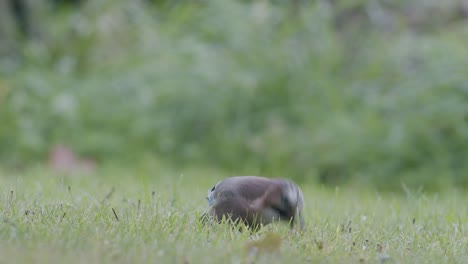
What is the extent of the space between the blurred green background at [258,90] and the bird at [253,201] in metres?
4.75

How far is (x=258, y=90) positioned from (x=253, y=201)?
19.3 ft

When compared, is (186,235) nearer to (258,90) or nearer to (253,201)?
(253,201)

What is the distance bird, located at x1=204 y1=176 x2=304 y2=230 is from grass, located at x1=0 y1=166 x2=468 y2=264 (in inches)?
3.6

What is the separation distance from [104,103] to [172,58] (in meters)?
1.21

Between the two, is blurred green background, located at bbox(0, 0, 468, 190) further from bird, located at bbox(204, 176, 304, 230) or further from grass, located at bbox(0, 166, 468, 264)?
bird, located at bbox(204, 176, 304, 230)

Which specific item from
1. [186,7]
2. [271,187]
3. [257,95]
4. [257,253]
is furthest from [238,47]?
[257,253]

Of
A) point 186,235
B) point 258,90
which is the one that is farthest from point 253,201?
point 258,90

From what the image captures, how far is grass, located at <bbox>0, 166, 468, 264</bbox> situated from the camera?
3.14m

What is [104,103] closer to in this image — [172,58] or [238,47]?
[172,58]

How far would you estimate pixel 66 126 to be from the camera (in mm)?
9609

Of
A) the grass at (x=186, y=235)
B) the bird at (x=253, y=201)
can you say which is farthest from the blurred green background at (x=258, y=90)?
the bird at (x=253, y=201)

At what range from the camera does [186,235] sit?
355 cm

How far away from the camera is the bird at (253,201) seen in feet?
12.8

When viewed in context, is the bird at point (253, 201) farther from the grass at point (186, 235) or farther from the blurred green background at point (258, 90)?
the blurred green background at point (258, 90)
